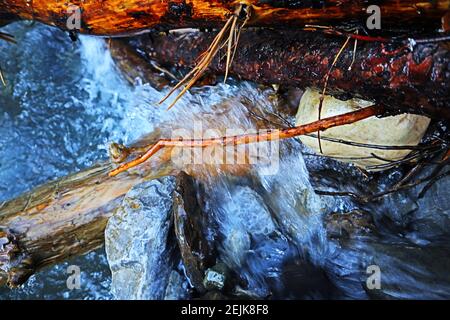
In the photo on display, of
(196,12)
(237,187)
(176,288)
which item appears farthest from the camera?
(237,187)

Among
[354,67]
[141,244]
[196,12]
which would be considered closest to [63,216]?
[141,244]

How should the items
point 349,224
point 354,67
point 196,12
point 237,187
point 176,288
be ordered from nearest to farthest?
1. point 354,67
2. point 196,12
3. point 176,288
4. point 349,224
5. point 237,187

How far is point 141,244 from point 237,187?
2.11 feet

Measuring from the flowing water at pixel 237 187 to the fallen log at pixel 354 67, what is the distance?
461mm

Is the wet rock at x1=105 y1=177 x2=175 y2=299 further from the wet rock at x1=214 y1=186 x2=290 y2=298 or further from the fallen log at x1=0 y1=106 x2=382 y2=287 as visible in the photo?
the wet rock at x1=214 y1=186 x2=290 y2=298

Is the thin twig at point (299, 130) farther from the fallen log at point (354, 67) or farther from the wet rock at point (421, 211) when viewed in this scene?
the wet rock at point (421, 211)

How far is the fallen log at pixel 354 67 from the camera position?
5.14ft

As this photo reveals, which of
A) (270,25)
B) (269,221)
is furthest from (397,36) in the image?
(269,221)

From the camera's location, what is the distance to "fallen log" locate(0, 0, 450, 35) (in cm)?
169

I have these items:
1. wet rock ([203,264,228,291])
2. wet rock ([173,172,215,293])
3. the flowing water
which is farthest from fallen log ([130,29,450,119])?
wet rock ([203,264,228,291])

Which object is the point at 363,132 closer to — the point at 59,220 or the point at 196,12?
the point at 196,12

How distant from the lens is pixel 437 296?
1.93 m

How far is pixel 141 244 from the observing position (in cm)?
225


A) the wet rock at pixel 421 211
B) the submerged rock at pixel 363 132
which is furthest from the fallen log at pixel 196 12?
the wet rock at pixel 421 211
